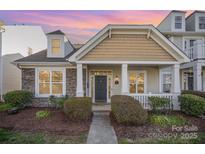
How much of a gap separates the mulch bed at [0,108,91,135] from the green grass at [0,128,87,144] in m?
0.46

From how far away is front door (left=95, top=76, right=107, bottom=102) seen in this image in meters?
14.9

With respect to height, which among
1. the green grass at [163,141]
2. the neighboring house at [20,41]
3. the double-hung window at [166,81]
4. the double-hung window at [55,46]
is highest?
the neighboring house at [20,41]

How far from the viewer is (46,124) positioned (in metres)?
8.84

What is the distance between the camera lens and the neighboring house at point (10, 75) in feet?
61.7

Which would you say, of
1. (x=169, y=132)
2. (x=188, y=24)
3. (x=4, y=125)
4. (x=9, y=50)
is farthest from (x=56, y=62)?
(x=188, y=24)

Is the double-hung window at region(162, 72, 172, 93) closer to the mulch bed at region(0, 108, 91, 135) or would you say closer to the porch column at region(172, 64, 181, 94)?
the porch column at region(172, 64, 181, 94)

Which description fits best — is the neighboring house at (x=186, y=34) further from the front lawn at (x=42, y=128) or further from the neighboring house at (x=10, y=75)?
the neighboring house at (x=10, y=75)

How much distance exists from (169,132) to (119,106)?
7.23ft

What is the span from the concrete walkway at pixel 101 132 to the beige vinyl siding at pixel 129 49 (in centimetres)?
360

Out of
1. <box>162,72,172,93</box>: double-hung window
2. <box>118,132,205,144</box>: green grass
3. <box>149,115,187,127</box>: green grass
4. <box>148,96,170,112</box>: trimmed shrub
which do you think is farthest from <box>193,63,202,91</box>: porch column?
<box>118,132,205,144</box>: green grass

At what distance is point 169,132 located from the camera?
7895mm

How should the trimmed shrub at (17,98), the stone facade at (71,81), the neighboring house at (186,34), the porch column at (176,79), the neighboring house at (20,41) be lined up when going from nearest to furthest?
the porch column at (176,79)
the trimmed shrub at (17,98)
the stone facade at (71,81)
the neighboring house at (186,34)
the neighboring house at (20,41)

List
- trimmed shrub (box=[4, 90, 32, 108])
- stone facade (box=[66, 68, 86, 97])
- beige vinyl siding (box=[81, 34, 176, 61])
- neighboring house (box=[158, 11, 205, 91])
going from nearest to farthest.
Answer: beige vinyl siding (box=[81, 34, 176, 61]), trimmed shrub (box=[4, 90, 32, 108]), stone facade (box=[66, 68, 86, 97]), neighboring house (box=[158, 11, 205, 91])

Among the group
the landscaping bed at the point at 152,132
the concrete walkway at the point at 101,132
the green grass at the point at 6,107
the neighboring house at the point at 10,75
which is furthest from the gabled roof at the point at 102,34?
the neighboring house at the point at 10,75
